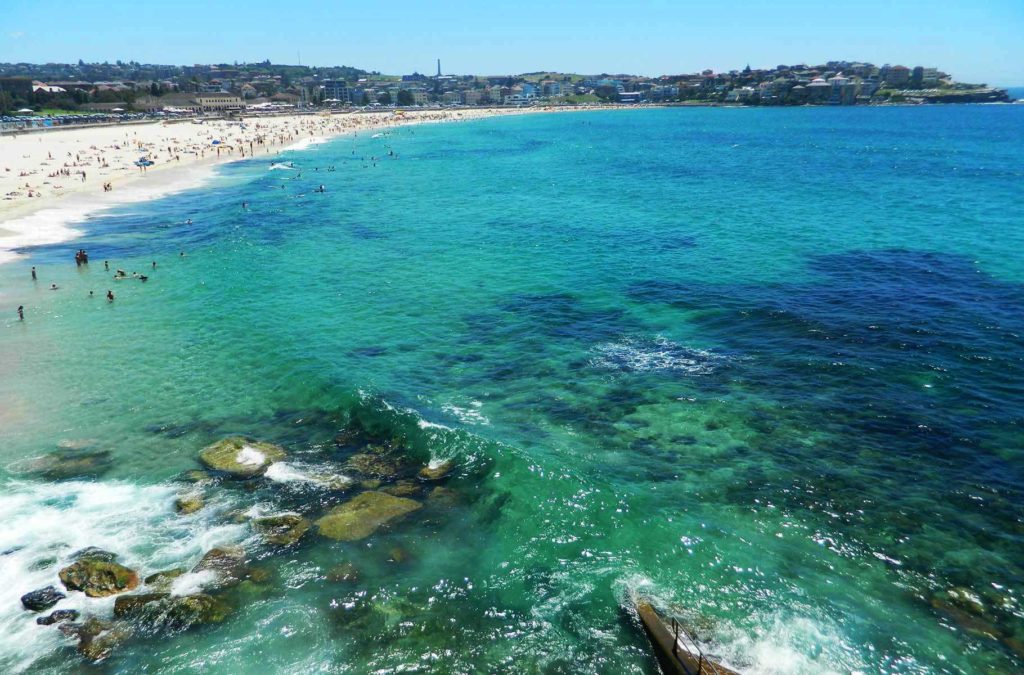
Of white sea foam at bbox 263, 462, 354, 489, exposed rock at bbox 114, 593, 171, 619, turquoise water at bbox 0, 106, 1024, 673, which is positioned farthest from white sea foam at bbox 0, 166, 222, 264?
exposed rock at bbox 114, 593, 171, 619

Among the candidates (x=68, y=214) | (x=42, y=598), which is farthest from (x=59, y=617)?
(x=68, y=214)

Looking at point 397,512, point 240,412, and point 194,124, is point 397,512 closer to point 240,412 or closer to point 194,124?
point 240,412

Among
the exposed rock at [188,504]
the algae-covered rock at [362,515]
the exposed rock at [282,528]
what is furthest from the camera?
the exposed rock at [188,504]

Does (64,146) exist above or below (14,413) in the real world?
above

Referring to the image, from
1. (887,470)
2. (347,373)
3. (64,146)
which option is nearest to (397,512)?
(347,373)

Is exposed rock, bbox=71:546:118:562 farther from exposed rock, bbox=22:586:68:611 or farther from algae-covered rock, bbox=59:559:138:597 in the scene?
exposed rock, bbox=22:586:68:611

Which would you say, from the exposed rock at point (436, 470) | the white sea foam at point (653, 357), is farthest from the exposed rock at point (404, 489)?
the white sea foam at point (653, 357)

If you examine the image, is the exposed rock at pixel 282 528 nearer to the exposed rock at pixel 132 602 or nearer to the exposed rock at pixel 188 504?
the exposed rock at pixel 188 504
